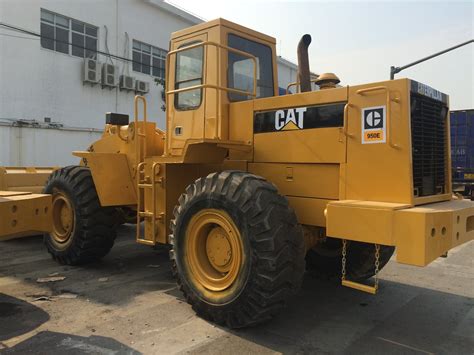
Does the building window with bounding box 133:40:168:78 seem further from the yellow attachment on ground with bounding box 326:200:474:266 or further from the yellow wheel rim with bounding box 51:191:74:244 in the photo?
the yellow attachment on ground with bounding box 326:200:474:266

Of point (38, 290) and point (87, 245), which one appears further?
point (87, 245)

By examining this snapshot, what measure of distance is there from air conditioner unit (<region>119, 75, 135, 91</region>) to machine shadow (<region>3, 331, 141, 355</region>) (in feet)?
58.6

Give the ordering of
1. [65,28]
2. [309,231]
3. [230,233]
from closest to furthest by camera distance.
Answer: [230,233] → [309,231] → [65,28]

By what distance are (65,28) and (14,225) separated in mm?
16244

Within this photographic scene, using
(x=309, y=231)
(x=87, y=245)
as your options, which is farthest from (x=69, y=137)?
(x=309, y=231)

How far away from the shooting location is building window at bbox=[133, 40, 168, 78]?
71.7 feet

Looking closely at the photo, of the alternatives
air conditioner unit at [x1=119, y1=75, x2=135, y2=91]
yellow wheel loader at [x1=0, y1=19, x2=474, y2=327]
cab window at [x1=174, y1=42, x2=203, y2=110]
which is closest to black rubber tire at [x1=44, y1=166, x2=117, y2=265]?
yellow wheel loader at [x1=0, y1=19, x2=474, y2=327]

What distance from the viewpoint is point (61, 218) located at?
701cm

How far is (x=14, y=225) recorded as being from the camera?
4.38 m

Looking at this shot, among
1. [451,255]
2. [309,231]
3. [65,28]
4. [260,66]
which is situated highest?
[65,28]

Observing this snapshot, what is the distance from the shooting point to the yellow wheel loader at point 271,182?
13.2 ft

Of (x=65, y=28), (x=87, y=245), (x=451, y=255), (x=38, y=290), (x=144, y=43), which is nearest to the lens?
(x=38, y=290)

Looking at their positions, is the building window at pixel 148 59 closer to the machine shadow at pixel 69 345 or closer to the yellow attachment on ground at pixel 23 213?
the yellow attachment on ground at pixel 23 213

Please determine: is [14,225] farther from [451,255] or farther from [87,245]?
[451,255]
